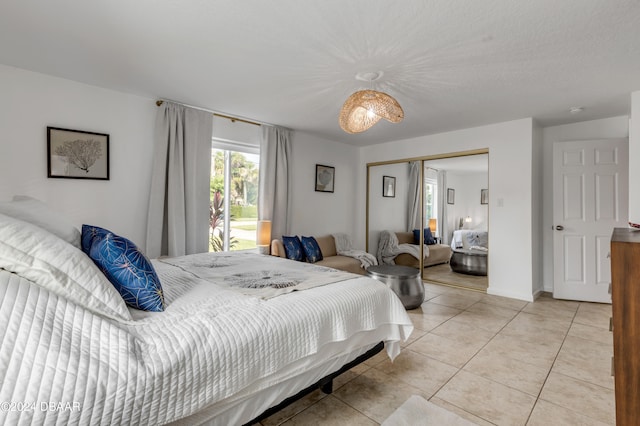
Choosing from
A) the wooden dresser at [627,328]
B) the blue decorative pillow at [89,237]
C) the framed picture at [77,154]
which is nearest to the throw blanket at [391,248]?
the wooden dresser at [627,328]

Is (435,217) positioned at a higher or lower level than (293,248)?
higher

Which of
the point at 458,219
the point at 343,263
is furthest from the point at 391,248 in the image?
the point at 343,263

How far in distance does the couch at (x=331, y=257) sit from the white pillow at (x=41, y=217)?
273 centimetres

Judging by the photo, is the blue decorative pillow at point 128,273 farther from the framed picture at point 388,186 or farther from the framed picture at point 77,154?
the framed picture at point 388,186

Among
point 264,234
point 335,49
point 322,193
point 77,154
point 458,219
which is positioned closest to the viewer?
point 335,49

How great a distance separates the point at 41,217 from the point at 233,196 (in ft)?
9.48

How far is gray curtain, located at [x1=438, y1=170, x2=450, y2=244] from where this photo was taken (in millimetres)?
5027

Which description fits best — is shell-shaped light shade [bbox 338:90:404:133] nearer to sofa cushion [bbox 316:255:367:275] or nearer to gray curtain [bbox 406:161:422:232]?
sofa cushion [bbox 316:255:367:275]

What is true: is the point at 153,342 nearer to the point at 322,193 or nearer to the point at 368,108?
the point at 368,108

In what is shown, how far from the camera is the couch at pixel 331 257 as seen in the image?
14.0 ft

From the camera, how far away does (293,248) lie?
4.31 meters

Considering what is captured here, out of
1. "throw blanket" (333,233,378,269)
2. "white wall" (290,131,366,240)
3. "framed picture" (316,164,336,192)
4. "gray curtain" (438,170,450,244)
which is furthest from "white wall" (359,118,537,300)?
"framed picture" (316,164,336,192)

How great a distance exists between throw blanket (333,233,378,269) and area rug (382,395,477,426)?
280 centimetres

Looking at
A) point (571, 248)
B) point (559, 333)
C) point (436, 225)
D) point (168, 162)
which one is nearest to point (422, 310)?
point (559, 333)
